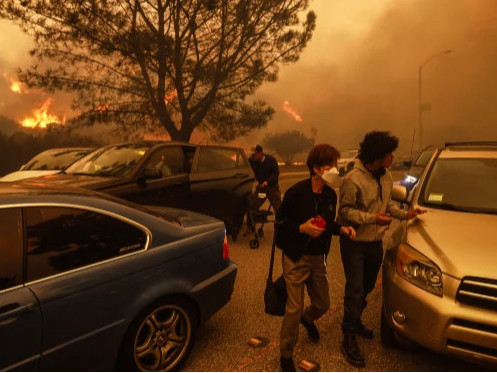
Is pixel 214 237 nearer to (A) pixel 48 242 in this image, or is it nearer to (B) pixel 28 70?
(A) pixel 48 242

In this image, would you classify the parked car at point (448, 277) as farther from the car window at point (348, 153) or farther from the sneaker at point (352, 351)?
the car window at point (348, 153)

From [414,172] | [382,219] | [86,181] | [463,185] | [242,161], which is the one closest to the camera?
[382,219]

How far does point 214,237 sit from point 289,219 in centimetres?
70

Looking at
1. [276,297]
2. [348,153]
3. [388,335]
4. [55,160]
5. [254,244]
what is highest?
[55,160]

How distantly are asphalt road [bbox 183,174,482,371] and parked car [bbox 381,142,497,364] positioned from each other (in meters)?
0.21

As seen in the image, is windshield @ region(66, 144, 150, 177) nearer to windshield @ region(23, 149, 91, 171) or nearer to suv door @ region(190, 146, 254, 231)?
suv door @ region(190, 146, 254, 231)

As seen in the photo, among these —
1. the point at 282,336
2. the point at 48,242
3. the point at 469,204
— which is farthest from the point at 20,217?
the point at 469,204

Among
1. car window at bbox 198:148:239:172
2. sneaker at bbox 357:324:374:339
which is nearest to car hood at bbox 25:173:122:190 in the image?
car window at bbox 198:148:239:172

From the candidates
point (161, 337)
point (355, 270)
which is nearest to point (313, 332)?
point (355, 270)

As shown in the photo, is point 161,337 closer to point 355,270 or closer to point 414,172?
point 355,270

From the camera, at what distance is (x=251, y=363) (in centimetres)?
291

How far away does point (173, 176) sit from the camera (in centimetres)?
585

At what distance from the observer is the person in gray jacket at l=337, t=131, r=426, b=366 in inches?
115

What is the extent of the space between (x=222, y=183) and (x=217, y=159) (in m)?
0.48
